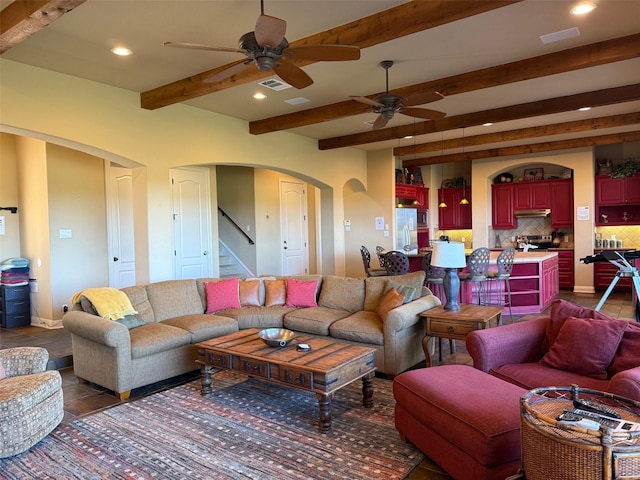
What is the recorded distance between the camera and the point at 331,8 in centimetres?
336

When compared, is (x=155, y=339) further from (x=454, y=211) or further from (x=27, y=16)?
(x=454, y=211)

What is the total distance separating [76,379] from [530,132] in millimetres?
7619

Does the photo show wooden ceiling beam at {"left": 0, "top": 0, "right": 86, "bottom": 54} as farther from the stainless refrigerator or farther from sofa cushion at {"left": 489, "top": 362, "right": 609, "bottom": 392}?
the stainless refrigerator

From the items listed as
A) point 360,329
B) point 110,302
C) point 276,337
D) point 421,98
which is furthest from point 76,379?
point 421,98

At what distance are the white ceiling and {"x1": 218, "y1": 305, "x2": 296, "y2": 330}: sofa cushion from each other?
2616 millimetres

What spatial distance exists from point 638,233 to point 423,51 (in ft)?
24.3

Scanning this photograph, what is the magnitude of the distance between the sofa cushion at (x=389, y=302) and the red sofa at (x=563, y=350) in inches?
48.4

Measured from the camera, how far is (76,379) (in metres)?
4.27

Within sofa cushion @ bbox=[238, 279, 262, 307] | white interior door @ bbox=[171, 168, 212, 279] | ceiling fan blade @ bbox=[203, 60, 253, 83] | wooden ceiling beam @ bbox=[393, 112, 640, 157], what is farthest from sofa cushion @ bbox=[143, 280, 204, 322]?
wooden ceiling beam @ bbox=[393, 112, 640, 157]

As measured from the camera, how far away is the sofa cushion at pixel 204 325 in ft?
14.1

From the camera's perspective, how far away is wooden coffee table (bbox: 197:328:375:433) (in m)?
3.04

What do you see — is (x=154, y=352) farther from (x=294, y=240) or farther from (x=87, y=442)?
(x=294, y=240)

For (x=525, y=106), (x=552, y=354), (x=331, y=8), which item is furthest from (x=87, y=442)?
(x=525, y=106)

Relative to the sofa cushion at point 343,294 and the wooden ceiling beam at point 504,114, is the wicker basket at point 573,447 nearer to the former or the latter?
the sofa cushion at point 343,294
